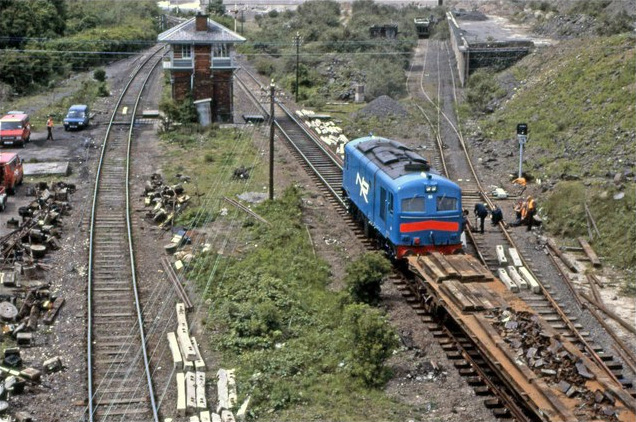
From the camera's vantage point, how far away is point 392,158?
24.0m

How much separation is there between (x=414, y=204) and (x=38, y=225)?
11.8m

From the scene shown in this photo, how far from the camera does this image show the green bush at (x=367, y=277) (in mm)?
20703

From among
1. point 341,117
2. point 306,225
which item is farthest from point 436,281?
point 341,117

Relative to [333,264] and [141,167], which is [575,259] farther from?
[141,167]

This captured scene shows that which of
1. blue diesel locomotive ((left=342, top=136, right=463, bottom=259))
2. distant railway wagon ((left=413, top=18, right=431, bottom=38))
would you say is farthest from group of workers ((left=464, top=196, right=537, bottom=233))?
distant railway wagon ((left=413, top=18, right=431, bottom=38))

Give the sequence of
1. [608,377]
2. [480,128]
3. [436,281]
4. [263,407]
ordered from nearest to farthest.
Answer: [608,377]
[263,407]
[436,281]
[480,128]

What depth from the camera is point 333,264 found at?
2419 cm

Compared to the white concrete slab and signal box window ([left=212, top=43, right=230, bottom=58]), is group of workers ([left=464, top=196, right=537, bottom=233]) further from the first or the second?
signal box window ([left=212, top=43, right=230, bottom=58])

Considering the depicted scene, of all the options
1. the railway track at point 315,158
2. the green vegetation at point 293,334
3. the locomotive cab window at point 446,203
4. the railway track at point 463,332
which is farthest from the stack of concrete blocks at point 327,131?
the locomotive cab window at point 446,203

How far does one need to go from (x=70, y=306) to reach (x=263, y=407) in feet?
24.4

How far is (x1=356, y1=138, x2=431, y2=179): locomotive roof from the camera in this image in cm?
2288

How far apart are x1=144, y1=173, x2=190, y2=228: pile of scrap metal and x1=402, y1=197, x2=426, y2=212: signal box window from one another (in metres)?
9.04

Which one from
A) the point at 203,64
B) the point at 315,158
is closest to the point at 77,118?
the point at 203,64

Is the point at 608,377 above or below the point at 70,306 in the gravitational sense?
above
